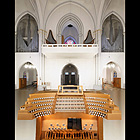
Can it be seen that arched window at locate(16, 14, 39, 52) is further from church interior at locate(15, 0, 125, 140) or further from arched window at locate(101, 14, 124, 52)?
arched window at locate(101, 14, 124, 52)

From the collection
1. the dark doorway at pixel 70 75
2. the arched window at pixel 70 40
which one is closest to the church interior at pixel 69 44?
the dark doorway at pixel 70 75

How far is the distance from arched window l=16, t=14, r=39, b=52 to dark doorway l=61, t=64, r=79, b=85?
390 cm

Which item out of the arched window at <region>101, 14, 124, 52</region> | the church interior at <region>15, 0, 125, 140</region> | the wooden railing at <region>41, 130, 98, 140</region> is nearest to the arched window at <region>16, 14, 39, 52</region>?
the church interior at <region>15, 0, 125, 140</region>

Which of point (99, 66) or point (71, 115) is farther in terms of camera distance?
point (99, 66)

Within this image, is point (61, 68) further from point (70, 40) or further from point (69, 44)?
point (70, 40)

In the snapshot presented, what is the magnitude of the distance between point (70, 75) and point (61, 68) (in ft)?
4.56

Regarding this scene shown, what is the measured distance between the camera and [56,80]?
33.4 feet

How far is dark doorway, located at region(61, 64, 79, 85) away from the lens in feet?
35.0

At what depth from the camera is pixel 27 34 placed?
33.0 feet
